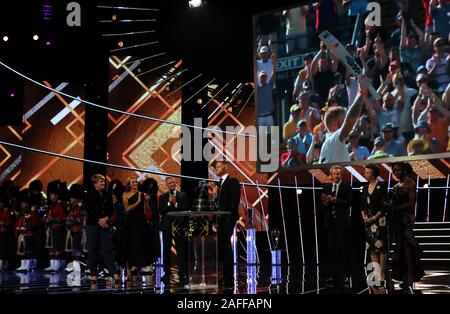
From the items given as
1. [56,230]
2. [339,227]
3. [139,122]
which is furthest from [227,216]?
[139,122]

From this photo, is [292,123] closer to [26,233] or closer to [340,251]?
[340,251]

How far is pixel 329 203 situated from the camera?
7211 millimetres

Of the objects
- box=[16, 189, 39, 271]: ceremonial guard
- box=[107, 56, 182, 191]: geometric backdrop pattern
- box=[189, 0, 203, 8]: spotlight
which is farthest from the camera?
box=[107, 56, 182, 191]: geometric backdrop pattern

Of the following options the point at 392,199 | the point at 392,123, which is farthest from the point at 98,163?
the point at 392,199

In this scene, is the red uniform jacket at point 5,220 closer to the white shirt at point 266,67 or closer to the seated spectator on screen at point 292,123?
the white shirt at point 266,67

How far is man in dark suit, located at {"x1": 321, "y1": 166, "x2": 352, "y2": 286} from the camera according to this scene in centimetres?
707

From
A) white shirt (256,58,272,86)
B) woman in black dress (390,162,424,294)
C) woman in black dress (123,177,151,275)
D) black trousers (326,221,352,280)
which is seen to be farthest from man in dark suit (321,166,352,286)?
white shirt (256,58,272,86)

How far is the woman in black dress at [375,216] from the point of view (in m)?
6.75

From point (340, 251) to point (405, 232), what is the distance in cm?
78

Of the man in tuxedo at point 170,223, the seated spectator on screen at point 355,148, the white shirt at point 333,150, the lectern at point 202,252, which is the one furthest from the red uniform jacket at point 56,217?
the seated spectator on screen at point 355,148

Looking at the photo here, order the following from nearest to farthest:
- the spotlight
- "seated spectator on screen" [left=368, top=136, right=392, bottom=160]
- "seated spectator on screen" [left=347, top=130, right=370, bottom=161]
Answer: "seated spectator on screen" [left=368, top=136, right=392, bottom=160] < "seated spectator on screen" [left=347, top=130, right=370, bottom=161] < the spotlight

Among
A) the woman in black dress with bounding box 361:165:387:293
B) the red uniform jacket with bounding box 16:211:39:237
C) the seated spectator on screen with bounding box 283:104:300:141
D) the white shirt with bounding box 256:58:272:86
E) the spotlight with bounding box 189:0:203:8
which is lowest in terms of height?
the red uniform jacket with bounding box 16:211:39:237

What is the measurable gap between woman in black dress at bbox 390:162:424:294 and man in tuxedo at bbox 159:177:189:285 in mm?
2505

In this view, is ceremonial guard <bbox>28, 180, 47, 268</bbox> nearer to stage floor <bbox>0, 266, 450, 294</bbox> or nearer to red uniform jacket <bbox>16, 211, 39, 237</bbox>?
red uniform jacket <bbox>16, 211, 39, 237</bbox>
